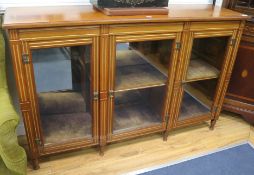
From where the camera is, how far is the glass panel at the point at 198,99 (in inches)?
65.9

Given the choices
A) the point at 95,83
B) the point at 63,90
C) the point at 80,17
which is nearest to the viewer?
the point at 80,17

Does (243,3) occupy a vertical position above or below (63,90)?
above

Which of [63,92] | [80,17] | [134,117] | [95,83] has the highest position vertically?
[80,17]

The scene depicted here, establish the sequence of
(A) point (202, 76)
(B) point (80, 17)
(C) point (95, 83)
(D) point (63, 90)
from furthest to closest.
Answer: (A) point (202, 76) → (D) point (63, 90) → (C) point (95, 83) → (B) point (80, 17)

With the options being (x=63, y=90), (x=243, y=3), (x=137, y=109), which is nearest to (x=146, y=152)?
(x=137, y=109)

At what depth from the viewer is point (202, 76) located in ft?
5.26

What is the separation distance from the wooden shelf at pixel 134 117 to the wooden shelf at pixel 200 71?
323 mm

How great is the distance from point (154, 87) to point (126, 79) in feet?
0.64

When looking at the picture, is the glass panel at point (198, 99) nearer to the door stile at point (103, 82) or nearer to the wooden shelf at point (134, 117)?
the wooden shelf at point (134, 117)

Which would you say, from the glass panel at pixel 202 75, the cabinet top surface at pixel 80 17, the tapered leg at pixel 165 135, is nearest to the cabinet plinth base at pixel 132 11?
the cabinet top surface at pixel 80 17

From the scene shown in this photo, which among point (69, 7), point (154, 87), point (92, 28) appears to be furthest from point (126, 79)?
point (69, 7)

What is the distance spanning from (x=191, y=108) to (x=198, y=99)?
0.08m

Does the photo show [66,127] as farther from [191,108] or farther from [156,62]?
[191,108]

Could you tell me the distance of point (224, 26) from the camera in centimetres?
145
